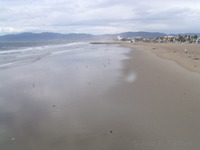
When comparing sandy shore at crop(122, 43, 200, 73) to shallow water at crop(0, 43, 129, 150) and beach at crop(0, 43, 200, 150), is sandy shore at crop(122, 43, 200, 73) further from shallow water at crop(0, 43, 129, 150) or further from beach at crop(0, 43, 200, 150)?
shallow water at crop(0, 43, 129, 150)

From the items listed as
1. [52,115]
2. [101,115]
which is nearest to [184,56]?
[101,115]

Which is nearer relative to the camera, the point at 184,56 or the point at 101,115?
the point at 101,115

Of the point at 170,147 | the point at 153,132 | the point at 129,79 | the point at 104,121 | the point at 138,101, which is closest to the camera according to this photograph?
the point at 170,147

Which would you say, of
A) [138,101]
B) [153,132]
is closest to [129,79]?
[138,101]

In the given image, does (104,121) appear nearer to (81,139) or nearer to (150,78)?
(81,139)

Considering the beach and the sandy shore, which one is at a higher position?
the sandy shore

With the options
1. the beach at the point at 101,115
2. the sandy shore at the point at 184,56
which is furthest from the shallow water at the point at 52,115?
the sandy shore at the point at 184,56

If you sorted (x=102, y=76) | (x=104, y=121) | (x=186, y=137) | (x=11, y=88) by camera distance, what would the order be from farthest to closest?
(x=102, y=76), (x=11, y=88), (x=104, y=121), (x=186, y=137)

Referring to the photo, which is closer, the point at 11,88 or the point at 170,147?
the point at 170,147

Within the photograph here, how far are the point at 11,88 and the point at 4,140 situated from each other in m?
4.28

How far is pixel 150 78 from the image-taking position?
905 cm

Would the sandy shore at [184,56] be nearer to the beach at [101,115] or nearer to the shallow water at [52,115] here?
the beach at [101,115]

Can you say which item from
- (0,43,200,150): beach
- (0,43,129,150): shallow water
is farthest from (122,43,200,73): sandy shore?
(0,43,129,150): shallow water

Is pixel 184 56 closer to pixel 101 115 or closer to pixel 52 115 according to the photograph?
pixel 101 115
